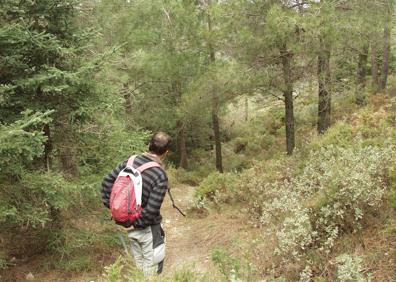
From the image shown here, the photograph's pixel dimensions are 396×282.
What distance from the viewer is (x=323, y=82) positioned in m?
10.8

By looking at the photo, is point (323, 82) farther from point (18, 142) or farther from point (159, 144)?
point (18, 142)

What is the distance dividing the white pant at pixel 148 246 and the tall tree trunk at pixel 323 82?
717cm

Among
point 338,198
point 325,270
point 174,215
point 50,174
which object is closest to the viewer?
point 325,270

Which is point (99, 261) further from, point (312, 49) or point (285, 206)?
point (312, 49)

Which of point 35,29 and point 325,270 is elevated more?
point 35,29

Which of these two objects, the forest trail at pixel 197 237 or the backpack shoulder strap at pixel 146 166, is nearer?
the backpack shoulder strap at pixel 146 166

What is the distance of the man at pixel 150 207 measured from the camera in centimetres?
403

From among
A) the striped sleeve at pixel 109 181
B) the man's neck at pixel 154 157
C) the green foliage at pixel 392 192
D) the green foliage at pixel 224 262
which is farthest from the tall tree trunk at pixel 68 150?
the green foliage at pixel 392 192

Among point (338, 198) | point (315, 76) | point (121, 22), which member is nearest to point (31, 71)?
point (338, 198)

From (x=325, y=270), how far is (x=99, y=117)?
14.2 ft

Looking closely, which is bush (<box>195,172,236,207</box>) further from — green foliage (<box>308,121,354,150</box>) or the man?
the man

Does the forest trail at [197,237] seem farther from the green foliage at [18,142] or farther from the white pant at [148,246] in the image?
the green foliage at [18,142]

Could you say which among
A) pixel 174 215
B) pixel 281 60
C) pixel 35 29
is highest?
pixel 35 29

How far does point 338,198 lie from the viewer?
5.41m
